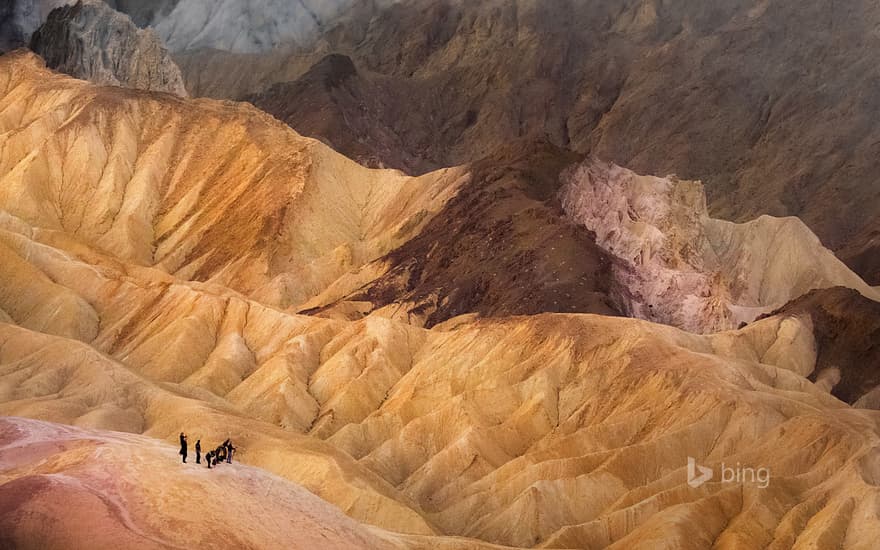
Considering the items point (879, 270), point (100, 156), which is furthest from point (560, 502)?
point (879, 270)

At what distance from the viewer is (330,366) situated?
370 ft

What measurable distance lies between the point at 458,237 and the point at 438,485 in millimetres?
49148

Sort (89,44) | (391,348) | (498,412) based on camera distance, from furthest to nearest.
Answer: (89,44), (391,348), (498,412)

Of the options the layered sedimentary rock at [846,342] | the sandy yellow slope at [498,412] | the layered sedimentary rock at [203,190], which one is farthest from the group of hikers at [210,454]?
the layered sedimentary rock at [203,190]

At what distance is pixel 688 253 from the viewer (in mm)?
145375

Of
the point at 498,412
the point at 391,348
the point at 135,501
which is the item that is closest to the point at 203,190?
the point at 391,348

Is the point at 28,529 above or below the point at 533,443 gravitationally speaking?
above

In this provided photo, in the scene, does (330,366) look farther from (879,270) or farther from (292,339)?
(879,270)

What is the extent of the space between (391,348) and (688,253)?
43850 mm

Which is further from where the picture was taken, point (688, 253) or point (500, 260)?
point (688, 253)

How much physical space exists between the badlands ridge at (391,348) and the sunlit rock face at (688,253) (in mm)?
338

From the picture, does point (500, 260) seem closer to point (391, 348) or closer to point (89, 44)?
point (391, 348)

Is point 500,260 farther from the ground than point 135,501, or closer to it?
closer to it

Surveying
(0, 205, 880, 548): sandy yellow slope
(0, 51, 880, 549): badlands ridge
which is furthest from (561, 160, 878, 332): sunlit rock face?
(0, 205, 880, 548): sandy yellow slope
